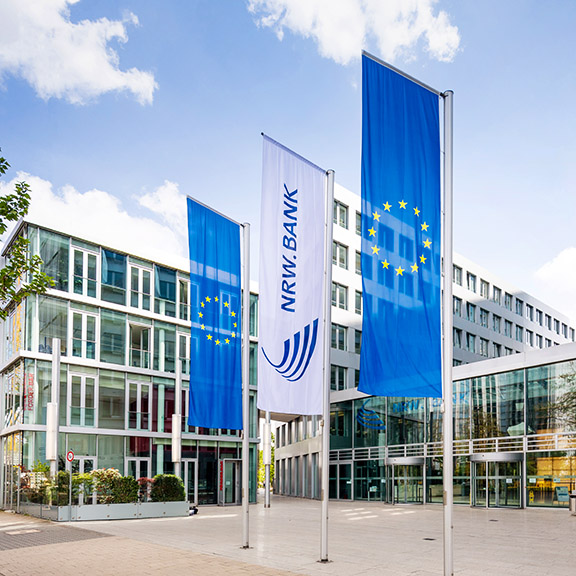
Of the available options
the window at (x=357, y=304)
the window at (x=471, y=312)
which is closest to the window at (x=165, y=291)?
the window at (x=357, y=304)

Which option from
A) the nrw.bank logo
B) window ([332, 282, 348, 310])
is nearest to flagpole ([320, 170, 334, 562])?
the nrw.bank logo

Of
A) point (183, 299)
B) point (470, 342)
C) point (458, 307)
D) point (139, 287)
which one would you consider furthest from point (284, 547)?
point (470, 342)

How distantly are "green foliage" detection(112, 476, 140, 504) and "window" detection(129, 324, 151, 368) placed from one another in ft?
29.4

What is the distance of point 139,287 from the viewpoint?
34688mm

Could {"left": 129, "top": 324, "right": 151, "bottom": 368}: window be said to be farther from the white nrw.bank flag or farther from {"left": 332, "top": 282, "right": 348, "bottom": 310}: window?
the white nrw.bank flag

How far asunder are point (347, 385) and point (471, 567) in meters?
34.9

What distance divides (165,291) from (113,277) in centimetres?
310

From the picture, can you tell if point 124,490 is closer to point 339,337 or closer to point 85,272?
point 85,272

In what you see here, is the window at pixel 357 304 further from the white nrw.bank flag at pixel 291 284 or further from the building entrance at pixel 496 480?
the white nrw.bank flag at pixel 291 284

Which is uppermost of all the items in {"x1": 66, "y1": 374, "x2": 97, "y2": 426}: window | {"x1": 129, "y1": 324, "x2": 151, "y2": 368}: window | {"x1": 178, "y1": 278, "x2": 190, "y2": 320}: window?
{"x1": 178, "y1": 278, "x2": 190, "y2": 320}: window

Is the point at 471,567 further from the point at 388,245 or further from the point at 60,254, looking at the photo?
the point at 60,254

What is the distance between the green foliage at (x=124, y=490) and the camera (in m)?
25.3

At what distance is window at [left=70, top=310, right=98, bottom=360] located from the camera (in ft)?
105

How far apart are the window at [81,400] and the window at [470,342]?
37.0m
